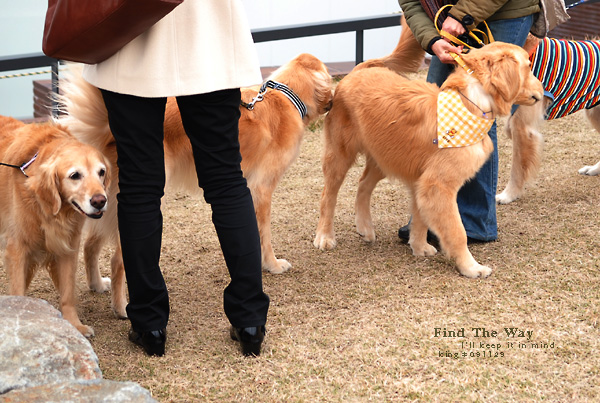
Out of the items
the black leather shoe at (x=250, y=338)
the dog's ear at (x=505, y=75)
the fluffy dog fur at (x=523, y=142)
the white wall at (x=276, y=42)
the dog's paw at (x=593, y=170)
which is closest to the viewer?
the black leather shoe at (x=250, y=338)

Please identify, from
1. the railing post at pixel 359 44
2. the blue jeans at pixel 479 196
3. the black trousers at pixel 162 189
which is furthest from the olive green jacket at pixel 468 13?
the railing post at pixel 359 44

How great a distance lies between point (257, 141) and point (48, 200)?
1101 mm

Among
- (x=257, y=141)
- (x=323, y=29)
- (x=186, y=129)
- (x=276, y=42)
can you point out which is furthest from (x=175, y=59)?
(x=276, y=42)

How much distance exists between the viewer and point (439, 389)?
2.21m

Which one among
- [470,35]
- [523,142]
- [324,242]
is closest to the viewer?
[470,35]

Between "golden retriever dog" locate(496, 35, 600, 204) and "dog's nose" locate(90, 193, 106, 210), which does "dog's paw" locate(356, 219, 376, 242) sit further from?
"dog's nose" locate(90, 193, 106, 210)

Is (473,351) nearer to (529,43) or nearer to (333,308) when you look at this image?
(333,308)

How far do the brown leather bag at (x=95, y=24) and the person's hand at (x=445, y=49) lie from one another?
1.73 m

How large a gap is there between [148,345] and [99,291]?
0.86 metres

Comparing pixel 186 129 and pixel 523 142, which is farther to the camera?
pixel 523 142

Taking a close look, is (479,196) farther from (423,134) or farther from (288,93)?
(288,93)

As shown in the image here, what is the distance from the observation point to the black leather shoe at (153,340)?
7.82 ft

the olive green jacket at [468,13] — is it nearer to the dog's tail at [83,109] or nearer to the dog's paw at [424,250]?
the dog's paw at [424,250]

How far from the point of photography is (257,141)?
314 cm
